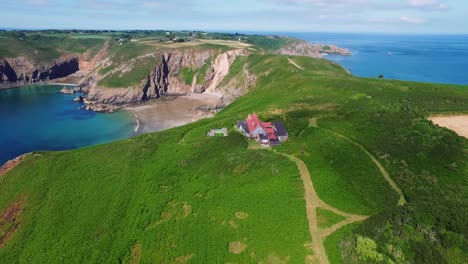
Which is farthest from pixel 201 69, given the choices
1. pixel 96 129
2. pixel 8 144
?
pixel 8 144

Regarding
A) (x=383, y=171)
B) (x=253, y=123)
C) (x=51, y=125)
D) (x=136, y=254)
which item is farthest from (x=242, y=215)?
(x=51, y=125)

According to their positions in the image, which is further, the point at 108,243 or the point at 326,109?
the point at 326,109

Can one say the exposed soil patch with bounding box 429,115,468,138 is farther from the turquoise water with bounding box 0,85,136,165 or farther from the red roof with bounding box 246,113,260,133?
the turquoise water with bounding box 0,85,136,165

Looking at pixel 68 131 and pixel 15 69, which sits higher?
pixel 15 69

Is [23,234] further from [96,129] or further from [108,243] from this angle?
[96,129]

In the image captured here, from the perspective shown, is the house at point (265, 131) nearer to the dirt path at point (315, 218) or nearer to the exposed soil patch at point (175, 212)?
the dirt path at point (315, 218)

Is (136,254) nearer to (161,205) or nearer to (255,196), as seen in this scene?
(161,205)

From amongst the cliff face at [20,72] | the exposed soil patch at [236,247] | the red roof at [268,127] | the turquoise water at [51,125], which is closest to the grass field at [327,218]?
the exposed soil patch at [236,247]
